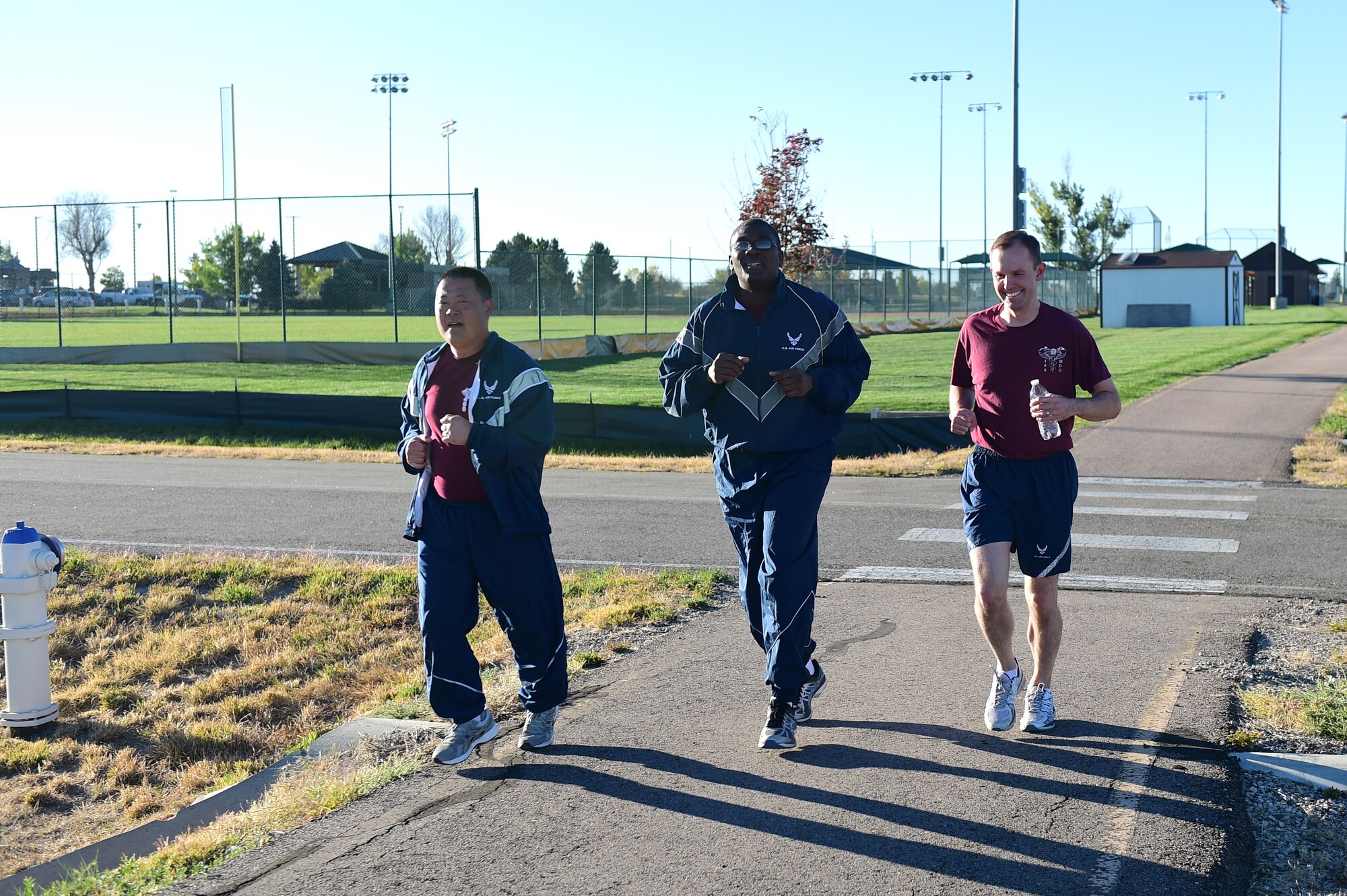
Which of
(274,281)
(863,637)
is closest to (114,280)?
(274,281)

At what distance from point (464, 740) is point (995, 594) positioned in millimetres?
2024

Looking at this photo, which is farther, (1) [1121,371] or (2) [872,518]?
(1) [1121,371]

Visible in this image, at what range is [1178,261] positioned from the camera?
174ft

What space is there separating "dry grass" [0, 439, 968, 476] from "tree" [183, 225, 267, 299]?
11824 millimetres

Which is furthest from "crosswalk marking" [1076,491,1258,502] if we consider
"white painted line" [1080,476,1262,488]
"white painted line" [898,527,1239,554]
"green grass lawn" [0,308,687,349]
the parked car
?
the parked car

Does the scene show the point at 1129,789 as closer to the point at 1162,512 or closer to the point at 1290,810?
the point at 1290,810

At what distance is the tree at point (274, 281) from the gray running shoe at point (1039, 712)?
2575cm

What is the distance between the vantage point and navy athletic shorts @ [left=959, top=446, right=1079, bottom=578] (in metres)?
4.82

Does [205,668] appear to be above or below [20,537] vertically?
below

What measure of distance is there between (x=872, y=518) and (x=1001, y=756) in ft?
19.5

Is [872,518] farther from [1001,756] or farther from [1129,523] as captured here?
[1001,756]

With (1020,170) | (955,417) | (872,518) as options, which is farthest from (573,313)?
(955,417)

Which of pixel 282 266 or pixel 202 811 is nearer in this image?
pixel 202 811

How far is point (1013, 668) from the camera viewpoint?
5.08m
